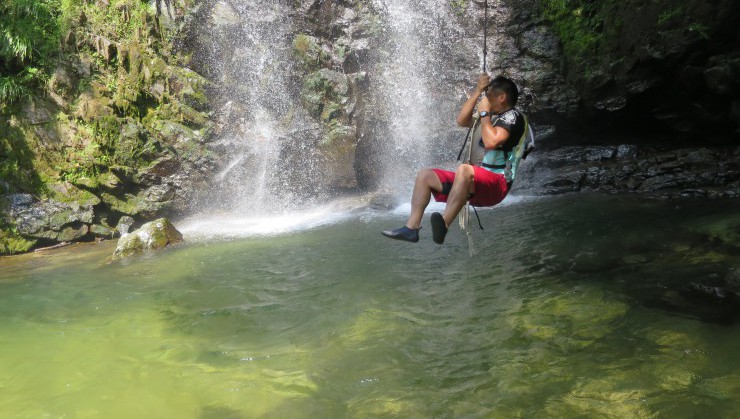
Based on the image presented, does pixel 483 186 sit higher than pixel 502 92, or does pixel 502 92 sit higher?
pixel 502 92

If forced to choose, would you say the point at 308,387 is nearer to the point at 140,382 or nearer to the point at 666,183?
the point at 140,382

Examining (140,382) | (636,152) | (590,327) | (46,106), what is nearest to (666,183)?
(636,152)

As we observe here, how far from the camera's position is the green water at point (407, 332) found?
3.40 meters

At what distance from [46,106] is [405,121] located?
10503 millimetres

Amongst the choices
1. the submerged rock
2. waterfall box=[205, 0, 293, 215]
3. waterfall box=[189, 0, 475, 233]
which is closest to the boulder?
the submerged rock

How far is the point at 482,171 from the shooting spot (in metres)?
4.95

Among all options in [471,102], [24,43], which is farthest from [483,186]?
[24,43]

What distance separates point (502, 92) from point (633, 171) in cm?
870

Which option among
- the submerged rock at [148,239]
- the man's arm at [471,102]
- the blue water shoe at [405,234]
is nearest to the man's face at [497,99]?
the man's arm at [471,102]

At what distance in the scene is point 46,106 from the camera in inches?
525

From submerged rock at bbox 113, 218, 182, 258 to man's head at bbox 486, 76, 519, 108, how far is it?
8.41 metres

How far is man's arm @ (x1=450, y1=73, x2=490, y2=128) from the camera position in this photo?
16.3 ft

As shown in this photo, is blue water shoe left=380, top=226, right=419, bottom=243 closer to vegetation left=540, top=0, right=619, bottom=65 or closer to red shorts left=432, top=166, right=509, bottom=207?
red shorts left=432, top=166, right=509, bottom=207

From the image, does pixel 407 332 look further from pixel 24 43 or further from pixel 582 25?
pixel 24 43
